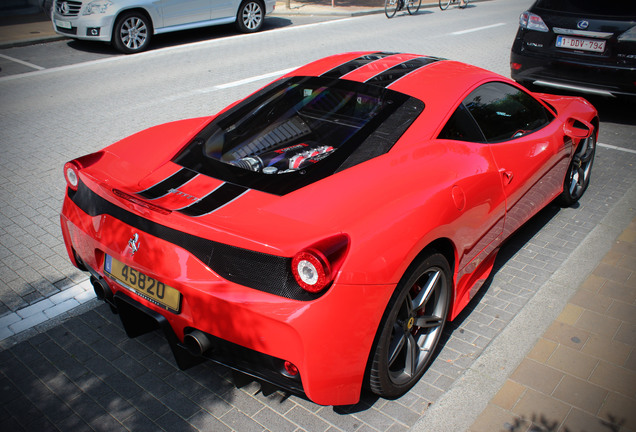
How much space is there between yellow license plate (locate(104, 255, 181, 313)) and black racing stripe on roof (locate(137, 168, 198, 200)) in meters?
0.37

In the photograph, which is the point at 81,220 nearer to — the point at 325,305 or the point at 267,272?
the point at 267,272

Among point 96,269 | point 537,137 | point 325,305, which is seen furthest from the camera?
point 537,137

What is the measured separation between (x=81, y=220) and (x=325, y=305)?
1496 mm

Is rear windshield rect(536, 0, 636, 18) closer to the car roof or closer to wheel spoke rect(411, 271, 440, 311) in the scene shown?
the car roof

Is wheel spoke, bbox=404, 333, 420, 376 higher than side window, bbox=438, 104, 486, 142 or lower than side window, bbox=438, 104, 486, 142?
Answer: lower

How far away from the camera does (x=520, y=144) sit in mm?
3797

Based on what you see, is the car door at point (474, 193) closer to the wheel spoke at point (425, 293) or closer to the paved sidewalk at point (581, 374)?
the wheel spoke at point (425, 293)

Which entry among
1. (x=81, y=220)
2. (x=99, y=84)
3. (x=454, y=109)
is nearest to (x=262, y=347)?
(x=81, y=220)

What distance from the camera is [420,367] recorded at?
120 inches

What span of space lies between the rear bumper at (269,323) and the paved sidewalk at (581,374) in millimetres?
845

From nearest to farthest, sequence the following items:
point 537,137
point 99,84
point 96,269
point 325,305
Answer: point 325,305 < point 96,269 < point 537,137 < point 99,84

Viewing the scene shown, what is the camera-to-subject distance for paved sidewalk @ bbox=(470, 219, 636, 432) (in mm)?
2816

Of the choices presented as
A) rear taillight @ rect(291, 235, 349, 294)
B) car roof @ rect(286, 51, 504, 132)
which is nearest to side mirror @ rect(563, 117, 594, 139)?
car roof @ rect(286, 51, 504, 132)

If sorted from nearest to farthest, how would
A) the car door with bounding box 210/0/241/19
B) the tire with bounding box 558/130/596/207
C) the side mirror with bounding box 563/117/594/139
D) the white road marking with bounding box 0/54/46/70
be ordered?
1. the side mirror with bounding box 563/117/594/139
2. the tire with bounding box 558/130/596/207
3. the white road marking with bounding box 0/54/46/70
4. the car door with bounding box 210/0/241/19
